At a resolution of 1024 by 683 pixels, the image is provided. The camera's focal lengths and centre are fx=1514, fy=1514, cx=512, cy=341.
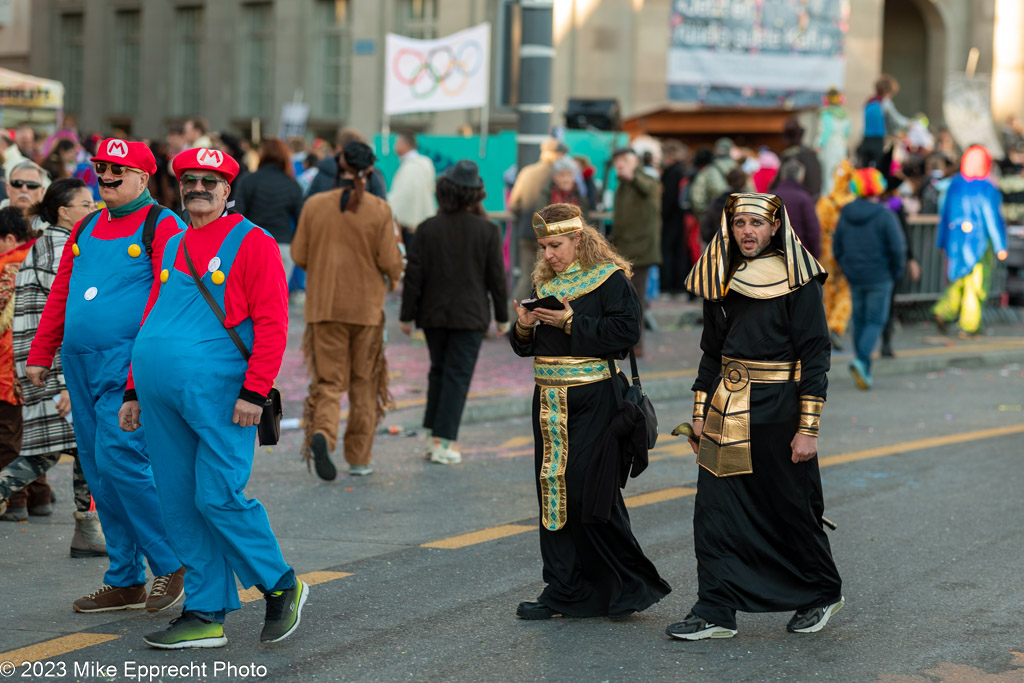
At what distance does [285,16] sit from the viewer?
31.6 metres

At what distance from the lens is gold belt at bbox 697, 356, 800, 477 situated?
5.85m

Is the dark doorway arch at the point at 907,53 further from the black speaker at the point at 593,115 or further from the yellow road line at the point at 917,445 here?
the yellow road line at the point at 917,445

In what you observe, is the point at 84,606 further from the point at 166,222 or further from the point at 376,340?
Answer: the point at 376,340

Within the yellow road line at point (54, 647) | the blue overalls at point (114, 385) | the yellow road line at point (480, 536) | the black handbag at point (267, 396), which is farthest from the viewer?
the yellow road line at point (480, 536)

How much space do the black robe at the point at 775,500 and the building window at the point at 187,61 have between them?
98.3 ft

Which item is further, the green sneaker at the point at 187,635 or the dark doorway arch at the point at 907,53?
the dark doorway arch at the point at 907,53

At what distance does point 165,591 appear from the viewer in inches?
241

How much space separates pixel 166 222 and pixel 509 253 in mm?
9798

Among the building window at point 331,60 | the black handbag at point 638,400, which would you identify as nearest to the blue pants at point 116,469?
the black handbag at point 638,400

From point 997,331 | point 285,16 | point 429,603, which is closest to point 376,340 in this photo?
point 429,603

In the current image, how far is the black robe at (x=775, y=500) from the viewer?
5.82 metres

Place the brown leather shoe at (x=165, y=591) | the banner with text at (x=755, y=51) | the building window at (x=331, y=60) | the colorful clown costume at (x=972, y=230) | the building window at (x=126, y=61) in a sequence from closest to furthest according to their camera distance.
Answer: the brown leather shoe at (x=165, y=591), the colorful clown costume at (x=972, y=230), the banner with text at (x=755, y=51), the building window at (x=331, y=60), the building window at (x=126, y=61)

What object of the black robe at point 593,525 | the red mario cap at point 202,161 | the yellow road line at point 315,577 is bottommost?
the yellow road line at point 315,577

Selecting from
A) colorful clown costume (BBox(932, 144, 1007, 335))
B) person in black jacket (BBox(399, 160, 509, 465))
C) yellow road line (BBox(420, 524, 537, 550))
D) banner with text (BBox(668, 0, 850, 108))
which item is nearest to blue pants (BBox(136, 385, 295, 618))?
yellow road line (BBox(420, 524, 537, 550))
